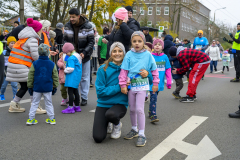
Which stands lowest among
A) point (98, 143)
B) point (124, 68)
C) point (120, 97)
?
point (98, 143)

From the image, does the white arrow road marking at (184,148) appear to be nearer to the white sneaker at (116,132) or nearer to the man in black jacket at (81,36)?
the white sneaker at (116,132)

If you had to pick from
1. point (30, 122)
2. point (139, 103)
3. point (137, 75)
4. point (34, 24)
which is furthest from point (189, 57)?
point (30, 122)

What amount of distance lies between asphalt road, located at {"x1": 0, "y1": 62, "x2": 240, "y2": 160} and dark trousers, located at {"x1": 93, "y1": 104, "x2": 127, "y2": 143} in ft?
0.44

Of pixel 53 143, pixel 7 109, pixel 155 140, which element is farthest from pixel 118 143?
pixel 7 109

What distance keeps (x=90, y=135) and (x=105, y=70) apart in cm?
110

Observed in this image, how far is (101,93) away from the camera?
4.45 meters

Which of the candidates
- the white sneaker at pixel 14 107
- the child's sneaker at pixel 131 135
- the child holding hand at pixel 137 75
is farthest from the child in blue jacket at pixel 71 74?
the child holding hand at pixel 137 75

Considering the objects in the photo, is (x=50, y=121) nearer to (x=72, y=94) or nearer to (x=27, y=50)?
(x=72, y=94)

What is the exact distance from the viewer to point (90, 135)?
471cm

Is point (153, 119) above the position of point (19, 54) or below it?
below

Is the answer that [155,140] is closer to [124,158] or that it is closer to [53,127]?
[124,158]

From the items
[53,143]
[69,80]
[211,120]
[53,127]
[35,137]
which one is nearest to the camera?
[53,143]

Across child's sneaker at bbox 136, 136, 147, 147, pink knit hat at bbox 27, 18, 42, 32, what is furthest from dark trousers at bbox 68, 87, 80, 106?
child's sneaker at bbox 136, 136, 147, 147

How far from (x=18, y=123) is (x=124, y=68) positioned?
96.6 inches
